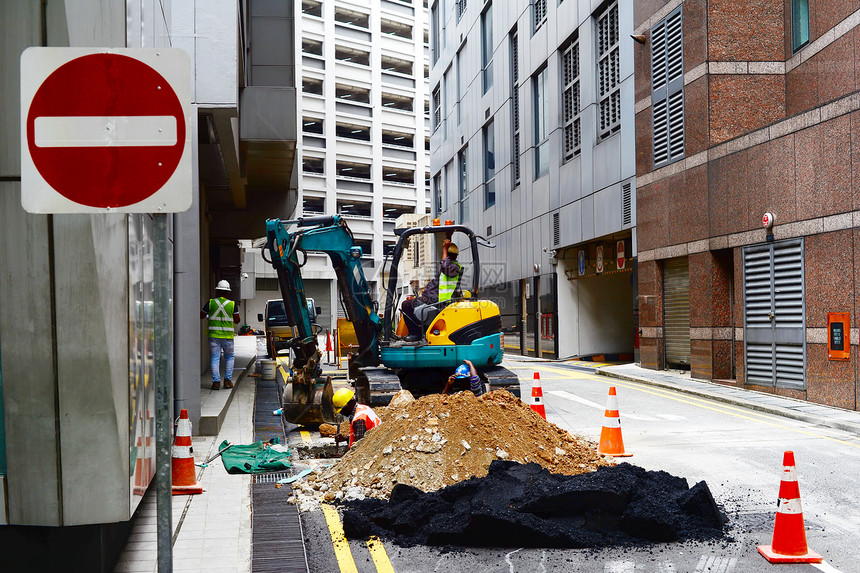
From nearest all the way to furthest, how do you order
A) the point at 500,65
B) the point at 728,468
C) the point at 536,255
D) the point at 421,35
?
the point at 728,468, the point at 536,255, the point at 500,65, the point at 421,35

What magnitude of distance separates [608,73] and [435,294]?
14.8m

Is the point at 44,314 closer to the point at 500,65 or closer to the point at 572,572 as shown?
the point at 572,572

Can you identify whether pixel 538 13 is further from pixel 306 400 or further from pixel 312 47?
pixel 312 47

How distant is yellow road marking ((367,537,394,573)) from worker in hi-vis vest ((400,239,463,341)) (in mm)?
7021

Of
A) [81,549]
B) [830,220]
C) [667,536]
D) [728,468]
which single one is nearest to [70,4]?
[81,549]

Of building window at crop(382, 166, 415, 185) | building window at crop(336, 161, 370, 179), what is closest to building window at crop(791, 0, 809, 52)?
building window at crop(336, 161, 370, 179)

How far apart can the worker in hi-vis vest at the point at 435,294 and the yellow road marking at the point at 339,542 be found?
20.7 feet

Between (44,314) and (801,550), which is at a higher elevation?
(44,314)

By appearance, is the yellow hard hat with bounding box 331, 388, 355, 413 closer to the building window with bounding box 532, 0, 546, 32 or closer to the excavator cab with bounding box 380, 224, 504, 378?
the excavator cab with bounding box 380, 224, 504, 378

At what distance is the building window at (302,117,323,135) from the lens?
65.1m

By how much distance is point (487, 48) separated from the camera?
4097 cm

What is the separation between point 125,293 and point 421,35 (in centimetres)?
7101

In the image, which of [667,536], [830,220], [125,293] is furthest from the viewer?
[830,220]

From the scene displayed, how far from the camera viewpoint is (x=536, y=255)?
3216cm
